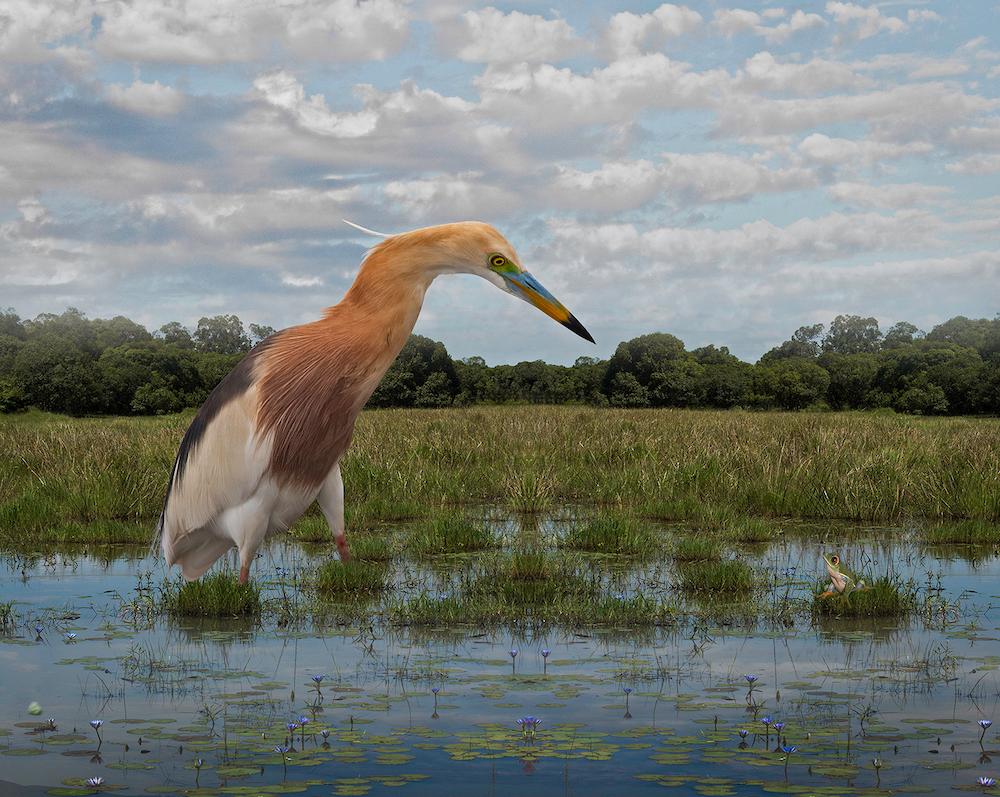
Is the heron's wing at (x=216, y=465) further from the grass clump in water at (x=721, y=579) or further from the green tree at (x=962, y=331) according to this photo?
the green tree at (x=962, y=331)

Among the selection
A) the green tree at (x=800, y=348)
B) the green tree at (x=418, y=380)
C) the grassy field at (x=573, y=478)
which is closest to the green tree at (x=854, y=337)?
the green tree at (x=800, y=348)

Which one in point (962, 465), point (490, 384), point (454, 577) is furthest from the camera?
point (490, 384)

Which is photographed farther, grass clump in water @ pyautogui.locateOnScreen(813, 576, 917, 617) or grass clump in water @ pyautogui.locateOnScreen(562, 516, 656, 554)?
grass clump in water @ pyautogui.locateOnScreen(562, 516, 656, 554)

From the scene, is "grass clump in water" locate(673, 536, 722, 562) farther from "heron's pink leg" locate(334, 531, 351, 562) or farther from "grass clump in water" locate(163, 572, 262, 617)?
"grass clump in water" locate(163, 572, 262, 617)

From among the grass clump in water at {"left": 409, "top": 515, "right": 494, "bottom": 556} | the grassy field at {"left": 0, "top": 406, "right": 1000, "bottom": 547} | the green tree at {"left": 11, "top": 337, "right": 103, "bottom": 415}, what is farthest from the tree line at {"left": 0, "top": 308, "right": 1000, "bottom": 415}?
the grass clump in water at {"left": 409, "top": 515, "right": 494, "bottom": 556}

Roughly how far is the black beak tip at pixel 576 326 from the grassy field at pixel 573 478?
4.01 metres

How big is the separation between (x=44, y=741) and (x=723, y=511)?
26.0ft

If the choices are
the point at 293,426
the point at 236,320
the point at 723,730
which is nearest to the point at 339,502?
the point at 293,426

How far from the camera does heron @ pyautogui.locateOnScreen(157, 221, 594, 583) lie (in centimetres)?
611

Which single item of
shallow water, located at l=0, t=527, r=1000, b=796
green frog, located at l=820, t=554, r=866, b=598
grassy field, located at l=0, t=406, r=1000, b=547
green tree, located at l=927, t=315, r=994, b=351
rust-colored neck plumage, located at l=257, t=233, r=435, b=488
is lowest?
shallow water, located at l=0, t=527, r=1000, b=796

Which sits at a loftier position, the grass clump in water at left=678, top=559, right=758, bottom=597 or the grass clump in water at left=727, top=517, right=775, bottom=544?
the grass clump in water at left=727, top=517, right=775, bottom=544

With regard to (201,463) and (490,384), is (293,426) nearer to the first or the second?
(201,463)

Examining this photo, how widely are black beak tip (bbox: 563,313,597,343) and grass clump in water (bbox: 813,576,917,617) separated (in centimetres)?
259

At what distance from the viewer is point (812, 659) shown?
6117 mm
